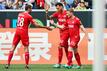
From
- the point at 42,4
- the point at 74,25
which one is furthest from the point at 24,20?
the point at 42,4

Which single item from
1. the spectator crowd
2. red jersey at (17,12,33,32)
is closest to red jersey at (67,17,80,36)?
red jersey at (17,12,33,32)

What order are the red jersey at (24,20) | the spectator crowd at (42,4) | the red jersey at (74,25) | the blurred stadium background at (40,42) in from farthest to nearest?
the spectator crowd at (42,4) → the blurred stadium background at (40,42) → the red jersey at (74,25) → the red jersey at (24,20)

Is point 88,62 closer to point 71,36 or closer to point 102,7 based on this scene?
point 71,36

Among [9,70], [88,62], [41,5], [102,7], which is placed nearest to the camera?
[102,7]

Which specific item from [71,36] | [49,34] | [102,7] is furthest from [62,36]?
[102,7]

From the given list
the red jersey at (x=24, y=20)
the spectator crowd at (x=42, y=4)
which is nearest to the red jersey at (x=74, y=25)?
the red jersey at (x=24, y=20)

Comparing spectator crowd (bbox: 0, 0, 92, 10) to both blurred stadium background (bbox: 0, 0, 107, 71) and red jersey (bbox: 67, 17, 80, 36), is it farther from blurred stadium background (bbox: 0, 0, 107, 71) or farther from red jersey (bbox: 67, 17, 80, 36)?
red jersey (bbox: 67, 17, 80, 36)

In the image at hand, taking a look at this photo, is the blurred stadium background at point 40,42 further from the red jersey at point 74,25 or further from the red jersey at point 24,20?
the red jersey at point 24,20

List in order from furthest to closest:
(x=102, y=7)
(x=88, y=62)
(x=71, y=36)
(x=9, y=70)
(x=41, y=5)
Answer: (x=41, y=5)
(x=88, y=62)
(x=71, y=36)
(x=9, y=70)
(x=102, y=7)

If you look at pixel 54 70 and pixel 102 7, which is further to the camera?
pixel 54 70

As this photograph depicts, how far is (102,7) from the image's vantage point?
359 cm

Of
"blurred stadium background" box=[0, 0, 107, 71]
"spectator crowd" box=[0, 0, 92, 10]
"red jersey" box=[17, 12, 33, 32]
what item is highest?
"red jersey" box=[17, 12, 33, 32]

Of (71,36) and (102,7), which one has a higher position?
(102,7)

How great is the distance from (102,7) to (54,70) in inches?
360
